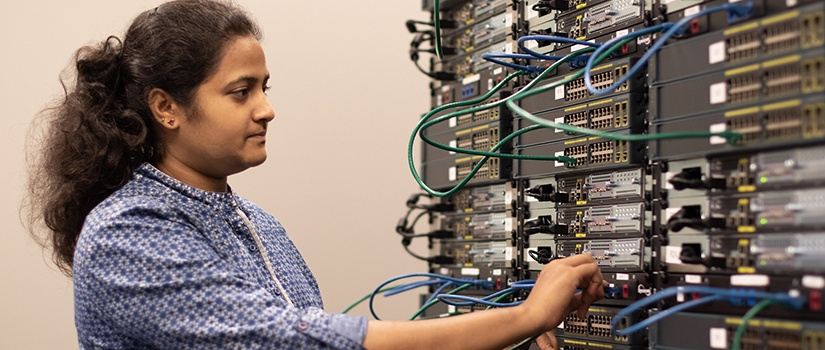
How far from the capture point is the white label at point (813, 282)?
1.04 m

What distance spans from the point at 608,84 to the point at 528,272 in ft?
1.80

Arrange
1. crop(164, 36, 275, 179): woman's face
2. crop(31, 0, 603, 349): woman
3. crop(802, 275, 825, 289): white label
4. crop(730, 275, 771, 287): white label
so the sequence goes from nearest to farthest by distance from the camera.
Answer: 1. crop(802, 275, 825, 289): white label
2. crop(730, 275, 771, 287): white label
3. crop(31, 0, 603, 349): woman
4. crop(164, 36, 275, 179): woman's face

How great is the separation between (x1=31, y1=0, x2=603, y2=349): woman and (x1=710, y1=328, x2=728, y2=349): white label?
0.76 feet

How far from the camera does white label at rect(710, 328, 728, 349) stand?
1207 mm

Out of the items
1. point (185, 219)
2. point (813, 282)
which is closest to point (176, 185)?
point (185, 219)

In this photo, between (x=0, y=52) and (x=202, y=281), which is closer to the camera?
(x=202, y=281)

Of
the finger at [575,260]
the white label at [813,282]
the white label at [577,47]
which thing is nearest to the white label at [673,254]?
the finger at [575,260]

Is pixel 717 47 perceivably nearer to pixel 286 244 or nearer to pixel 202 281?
pixel 202 281

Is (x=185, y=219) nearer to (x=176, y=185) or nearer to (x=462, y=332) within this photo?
(x=176, y=185)

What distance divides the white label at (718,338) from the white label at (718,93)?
1.26ft

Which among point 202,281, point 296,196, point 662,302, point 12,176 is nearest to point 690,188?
point 662,302

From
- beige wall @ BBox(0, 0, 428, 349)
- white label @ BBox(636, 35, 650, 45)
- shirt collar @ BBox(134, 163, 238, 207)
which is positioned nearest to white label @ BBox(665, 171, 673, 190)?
white label @ BBox(636, 35, 650, 45)

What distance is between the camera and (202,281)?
4.13ft

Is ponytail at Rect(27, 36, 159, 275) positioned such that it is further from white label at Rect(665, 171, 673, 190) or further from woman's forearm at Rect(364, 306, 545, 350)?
white label at Rect(665, 171, 673, 190)
